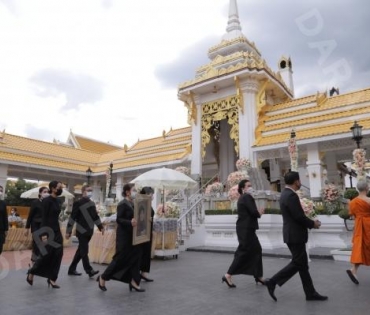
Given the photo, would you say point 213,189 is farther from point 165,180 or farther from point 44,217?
point 44,217

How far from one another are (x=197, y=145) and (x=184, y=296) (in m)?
12.3

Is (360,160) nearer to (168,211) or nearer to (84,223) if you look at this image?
(168,211)

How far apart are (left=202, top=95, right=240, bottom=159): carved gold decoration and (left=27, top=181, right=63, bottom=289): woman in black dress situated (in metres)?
10.8

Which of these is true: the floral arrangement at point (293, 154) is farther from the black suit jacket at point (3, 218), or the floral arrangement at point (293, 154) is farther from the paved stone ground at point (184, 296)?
the black suit jacket at point (3, 218)

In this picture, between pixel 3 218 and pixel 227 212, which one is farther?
pixel 227 212

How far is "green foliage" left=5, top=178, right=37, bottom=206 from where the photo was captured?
31.9 m

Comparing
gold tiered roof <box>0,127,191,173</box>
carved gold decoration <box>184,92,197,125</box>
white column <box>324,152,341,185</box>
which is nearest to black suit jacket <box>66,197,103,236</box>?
gold tiered roof <box>0,127,191,173</box>

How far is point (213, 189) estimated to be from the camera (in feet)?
45.0

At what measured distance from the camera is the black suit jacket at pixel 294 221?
4289 millimetres

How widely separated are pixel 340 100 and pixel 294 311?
40.1 feet

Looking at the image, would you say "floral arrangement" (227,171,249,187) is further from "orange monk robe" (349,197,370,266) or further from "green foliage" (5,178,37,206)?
"green foliage" (5,178,37,206)

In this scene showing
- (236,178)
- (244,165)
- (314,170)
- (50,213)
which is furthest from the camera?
(244,165)

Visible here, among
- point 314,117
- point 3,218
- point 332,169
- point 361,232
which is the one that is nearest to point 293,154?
point 314,117

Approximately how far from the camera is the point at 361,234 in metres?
5.27
